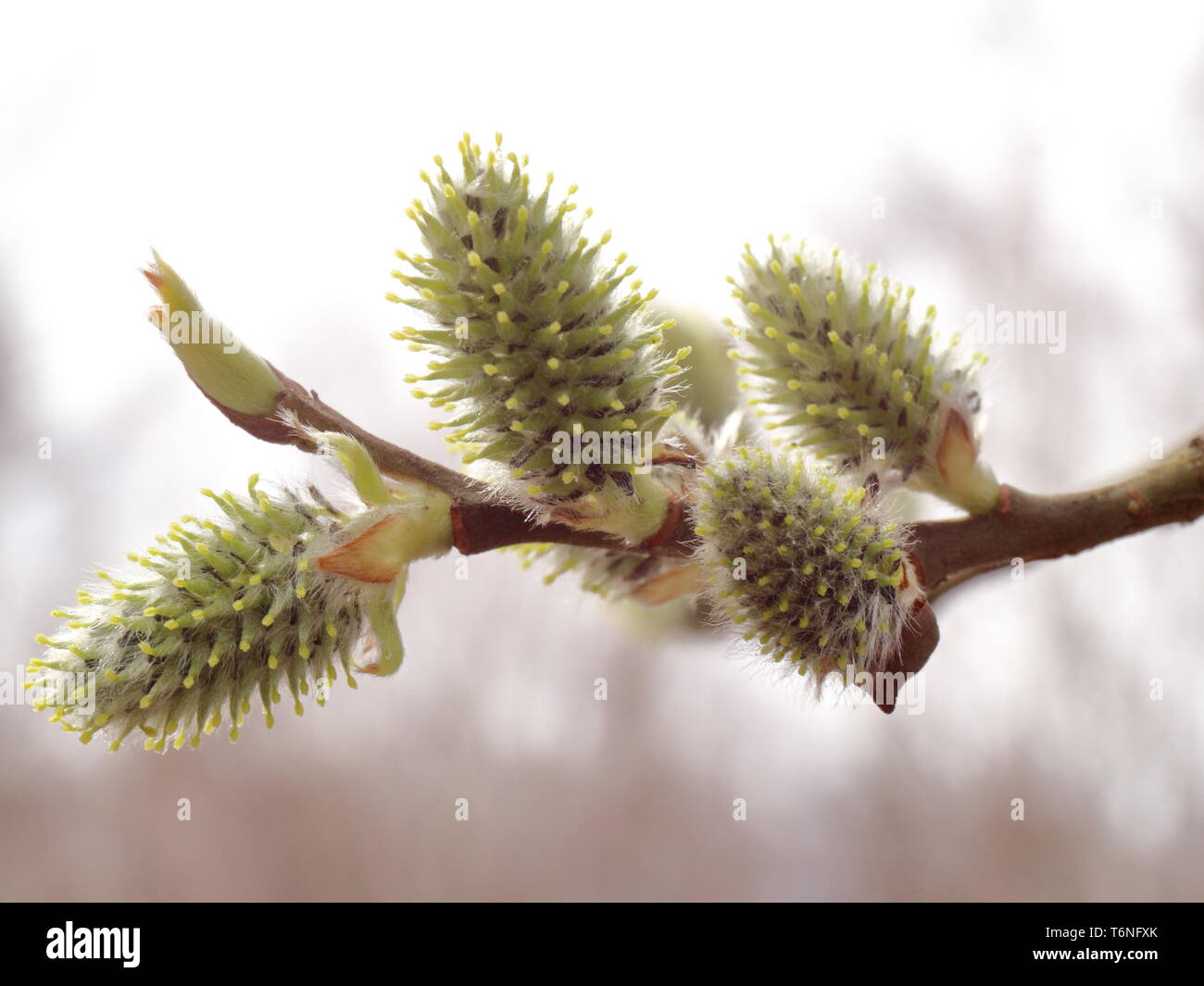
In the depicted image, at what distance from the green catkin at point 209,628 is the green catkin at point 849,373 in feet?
1.07

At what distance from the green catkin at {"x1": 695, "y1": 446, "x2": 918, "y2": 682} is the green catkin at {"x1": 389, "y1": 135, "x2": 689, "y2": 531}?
0.23ft

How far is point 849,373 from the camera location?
2.43 ft

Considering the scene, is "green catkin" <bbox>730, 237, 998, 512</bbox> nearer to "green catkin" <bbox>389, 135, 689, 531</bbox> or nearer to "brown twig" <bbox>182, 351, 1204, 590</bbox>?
"brown twig" <bbox>182, 351, 1204, 590</bbox>

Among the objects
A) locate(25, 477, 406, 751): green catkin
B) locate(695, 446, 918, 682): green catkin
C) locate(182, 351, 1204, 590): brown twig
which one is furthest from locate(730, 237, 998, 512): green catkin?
locate(25, 477, 406, 751): green catkin

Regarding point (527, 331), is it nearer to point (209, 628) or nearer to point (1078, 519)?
point (209, 628)

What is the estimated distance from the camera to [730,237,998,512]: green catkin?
2.44ft

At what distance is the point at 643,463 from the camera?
0.63 meters

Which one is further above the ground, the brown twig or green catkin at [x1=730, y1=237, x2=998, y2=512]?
green catkin at [x1=730, y1=237, x2=998, y2=512]

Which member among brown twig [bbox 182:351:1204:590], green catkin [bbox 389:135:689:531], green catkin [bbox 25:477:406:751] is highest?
green catkin [bbox 389:135:689:531]

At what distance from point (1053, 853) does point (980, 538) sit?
5.14ft

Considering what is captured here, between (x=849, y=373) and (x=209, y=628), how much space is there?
485 millimetres

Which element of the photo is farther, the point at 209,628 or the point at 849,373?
the point at 849,373

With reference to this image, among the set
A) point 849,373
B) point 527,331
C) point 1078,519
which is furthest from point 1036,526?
point 527,331

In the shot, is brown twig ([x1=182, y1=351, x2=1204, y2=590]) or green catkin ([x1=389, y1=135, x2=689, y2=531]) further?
brown twig ([x1=182, y1=351, x2=1204, y2=590])
